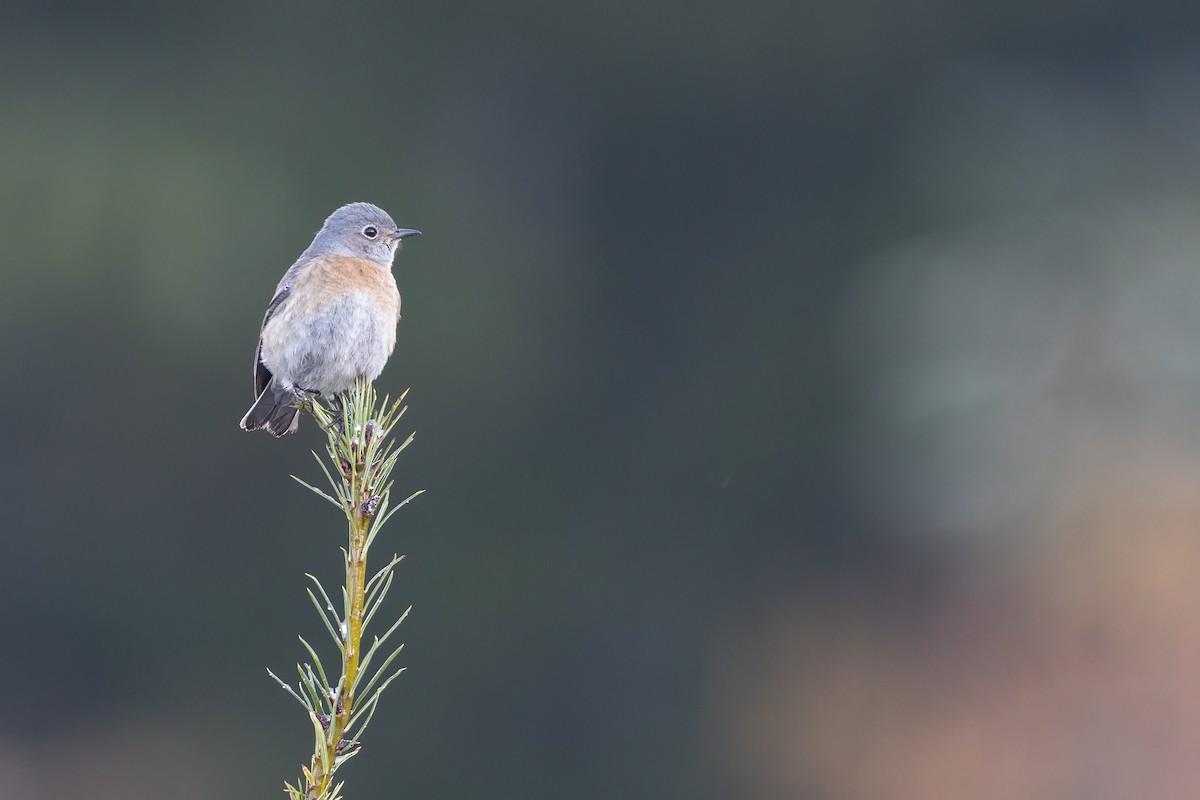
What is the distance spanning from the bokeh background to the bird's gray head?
5116 millimetres

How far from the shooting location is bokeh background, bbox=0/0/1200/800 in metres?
8.85

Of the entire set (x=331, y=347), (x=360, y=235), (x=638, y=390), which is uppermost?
(x=360, y=235)

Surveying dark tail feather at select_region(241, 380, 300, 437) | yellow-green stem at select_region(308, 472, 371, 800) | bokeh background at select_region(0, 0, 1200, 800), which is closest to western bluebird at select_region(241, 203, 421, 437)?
dark tail feather at select_region(241, 380, 300, 437)

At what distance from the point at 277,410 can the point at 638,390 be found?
7730mm

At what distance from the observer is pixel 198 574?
35.0 ft

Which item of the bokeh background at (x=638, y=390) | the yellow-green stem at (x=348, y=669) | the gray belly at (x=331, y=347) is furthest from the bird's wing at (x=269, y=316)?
the bokeh background at (x=638, y=390)

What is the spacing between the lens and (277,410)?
3.76 m

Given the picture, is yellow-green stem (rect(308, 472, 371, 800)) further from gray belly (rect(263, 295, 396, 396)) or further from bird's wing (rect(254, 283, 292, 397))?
bird's wing (rect(254, 283, 292, 397))

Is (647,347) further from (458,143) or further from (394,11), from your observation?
(394,11)

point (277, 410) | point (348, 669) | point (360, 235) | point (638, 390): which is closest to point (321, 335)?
point (277, 410)

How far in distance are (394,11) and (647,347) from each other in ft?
10.8

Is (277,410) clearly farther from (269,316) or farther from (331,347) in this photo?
(269,316)

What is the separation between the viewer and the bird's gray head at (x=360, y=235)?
4176 millimetres

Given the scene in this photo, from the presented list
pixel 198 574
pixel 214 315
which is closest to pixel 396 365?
pixel 214 315
